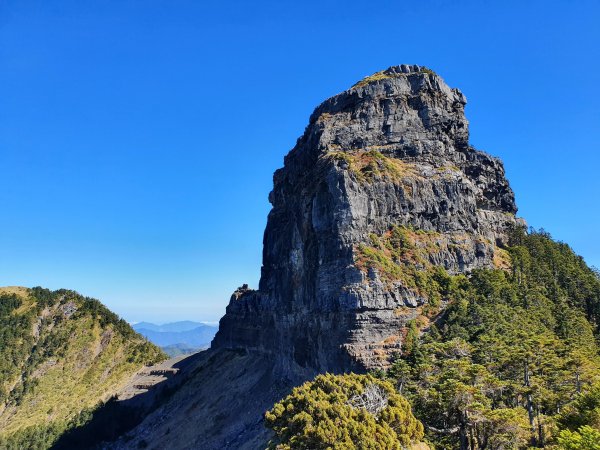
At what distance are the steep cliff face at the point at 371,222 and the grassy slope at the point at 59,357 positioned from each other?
64.9m

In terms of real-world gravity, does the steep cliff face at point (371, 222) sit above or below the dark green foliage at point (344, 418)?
above

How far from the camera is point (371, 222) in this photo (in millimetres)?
82562

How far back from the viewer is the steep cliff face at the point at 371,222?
234 ft

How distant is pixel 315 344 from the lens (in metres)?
79.2

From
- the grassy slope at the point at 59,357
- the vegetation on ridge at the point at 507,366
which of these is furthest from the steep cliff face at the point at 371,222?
the grassy slope at the point at 59,357

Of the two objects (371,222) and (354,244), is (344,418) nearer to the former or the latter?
(354,244)

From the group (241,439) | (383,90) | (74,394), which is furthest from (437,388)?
(74,394)

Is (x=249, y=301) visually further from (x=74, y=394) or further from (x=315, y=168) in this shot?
(x=74, y=394)

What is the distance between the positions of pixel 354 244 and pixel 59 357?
149668mm

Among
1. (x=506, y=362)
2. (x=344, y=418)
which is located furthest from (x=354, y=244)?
(x=344, y=418)

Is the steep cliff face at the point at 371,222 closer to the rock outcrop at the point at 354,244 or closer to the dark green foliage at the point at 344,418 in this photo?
the rock outcrop at the point at 354,244

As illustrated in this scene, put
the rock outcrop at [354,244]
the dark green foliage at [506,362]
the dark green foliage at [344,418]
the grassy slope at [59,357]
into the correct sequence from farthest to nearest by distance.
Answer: the grassy slope at [59,357] < the rock outcrop at [354,244] < the dark green foliage at [506,362] < the dark green foliage at [344,418]

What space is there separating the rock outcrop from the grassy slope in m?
43.5

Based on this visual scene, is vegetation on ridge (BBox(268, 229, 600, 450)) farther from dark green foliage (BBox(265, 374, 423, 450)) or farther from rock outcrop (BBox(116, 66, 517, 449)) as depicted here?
rock outcrop (BBox(116, 66, 517, 449))
